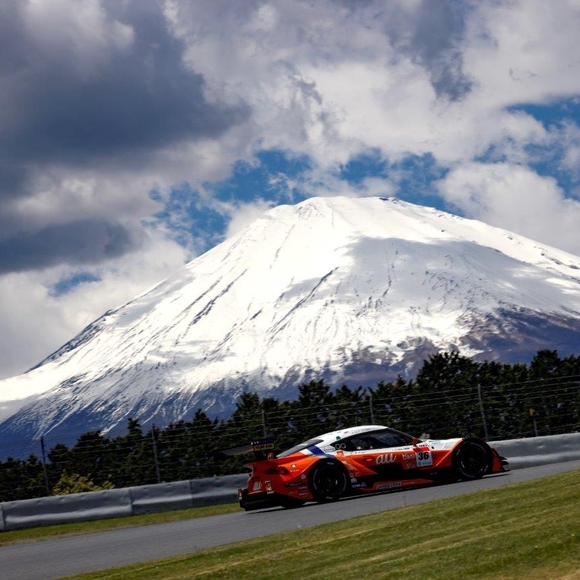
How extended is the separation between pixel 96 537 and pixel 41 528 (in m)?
4.41

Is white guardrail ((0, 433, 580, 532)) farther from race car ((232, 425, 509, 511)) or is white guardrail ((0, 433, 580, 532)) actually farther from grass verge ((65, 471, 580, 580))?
grass verge ((65, 471, 580, 580))

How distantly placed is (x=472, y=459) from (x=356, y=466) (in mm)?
2033

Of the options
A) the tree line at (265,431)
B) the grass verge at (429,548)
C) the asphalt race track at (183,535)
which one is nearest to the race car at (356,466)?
the asphalt race track at (183,535)

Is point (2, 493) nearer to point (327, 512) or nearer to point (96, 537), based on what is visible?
point (96, 537)

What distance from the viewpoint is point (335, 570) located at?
9.21 m

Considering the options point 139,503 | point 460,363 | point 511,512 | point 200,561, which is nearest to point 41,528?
point 139,503

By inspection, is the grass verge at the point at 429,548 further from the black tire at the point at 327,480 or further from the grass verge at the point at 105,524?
the grass verge at the point at 105,524

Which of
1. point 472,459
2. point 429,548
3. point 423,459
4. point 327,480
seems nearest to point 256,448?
point 327,480

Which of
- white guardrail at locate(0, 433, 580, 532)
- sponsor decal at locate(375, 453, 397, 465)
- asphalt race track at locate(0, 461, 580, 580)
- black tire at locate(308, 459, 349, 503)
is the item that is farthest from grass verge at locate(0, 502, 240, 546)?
sponsor decal at locate(375, 453, 397, 465)

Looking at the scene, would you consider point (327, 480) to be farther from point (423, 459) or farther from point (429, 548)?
point (429, 548)

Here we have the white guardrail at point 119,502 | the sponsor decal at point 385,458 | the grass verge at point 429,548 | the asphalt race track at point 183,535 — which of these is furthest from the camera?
the white guardrail at point 119,502

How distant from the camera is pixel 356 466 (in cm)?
1806

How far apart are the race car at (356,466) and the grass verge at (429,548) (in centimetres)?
452

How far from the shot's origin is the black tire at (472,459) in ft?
60.4
